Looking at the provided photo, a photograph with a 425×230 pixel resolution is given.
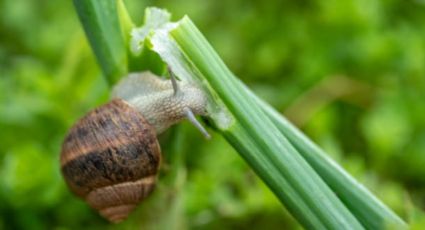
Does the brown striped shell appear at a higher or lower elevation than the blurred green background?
higher

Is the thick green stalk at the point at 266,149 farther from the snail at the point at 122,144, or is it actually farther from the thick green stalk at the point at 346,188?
the snail at the point at 122,144

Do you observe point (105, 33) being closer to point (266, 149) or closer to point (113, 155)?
point (113, 155)

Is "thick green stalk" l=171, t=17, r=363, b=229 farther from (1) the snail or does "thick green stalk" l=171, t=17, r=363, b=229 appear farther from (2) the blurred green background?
(2) the blurred green background

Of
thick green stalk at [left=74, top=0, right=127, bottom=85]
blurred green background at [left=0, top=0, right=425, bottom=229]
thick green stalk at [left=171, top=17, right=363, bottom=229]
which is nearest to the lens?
thick green stalk at [left=171, top=17, right=363, bottom=229]

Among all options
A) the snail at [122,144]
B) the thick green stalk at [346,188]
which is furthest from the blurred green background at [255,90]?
the thick green stalk at [346,188]

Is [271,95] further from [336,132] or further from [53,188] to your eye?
[53,188]

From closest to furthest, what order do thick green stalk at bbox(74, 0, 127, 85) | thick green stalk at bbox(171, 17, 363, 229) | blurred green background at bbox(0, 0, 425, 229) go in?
1. thick green stalk at bbox(171, 17, 363, 229)
2. thick green stalk at bbox(74, 0, 127, 85)
3. blurred green background at bbox(0, 0, 425, 229)

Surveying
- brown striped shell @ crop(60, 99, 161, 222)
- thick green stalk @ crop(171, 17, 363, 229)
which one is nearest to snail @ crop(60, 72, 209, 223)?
brown striped shell @ crop(60, 99, 161, 222)
